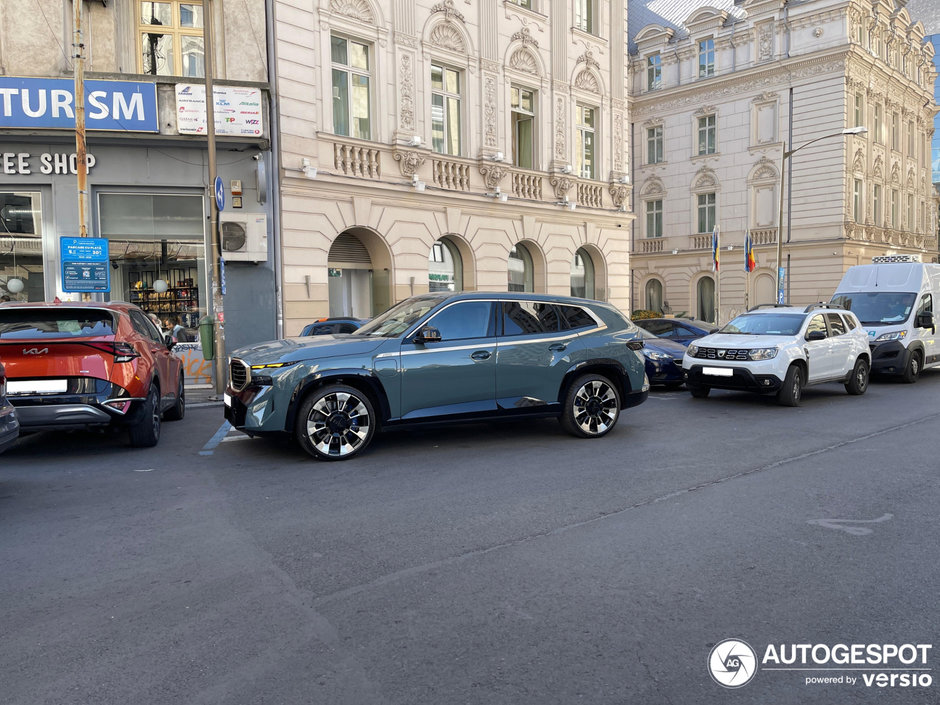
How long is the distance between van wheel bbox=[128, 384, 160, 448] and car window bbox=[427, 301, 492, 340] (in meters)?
3.21

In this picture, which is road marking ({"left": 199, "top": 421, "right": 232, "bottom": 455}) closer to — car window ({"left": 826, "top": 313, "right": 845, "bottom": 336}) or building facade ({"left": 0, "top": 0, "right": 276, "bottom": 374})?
building facade ({"left": 0, "top": 0, "right": 276, "bottom": 374})

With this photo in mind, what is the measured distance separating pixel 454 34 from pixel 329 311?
8068 mm

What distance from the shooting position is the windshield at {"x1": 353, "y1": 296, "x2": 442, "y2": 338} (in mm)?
8461

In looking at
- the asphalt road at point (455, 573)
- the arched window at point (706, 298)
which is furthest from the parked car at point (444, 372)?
the arched window at point (706, 298)

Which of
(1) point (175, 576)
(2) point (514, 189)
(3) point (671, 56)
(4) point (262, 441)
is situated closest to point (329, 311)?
(2) point (514, 189)

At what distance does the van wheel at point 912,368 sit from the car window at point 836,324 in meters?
3.13

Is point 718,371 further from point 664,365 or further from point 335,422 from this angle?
point 335,422

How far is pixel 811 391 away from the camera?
14.8 m

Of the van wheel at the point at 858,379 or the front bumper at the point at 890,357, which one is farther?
the front bumper at the point at 890,357

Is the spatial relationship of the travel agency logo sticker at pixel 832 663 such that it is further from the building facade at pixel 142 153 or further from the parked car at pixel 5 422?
the building facade at pixel 142 153

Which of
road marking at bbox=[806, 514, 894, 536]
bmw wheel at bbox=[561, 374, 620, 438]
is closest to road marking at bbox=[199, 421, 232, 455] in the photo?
bmw wheel at bbox=[561, 374, 620, 438]

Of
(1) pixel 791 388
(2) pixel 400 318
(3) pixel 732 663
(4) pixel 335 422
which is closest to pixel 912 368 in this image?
(1) pixel 791 388

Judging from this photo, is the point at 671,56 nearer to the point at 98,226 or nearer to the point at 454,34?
the point at 454,34

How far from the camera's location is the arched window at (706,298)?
1652 inches
